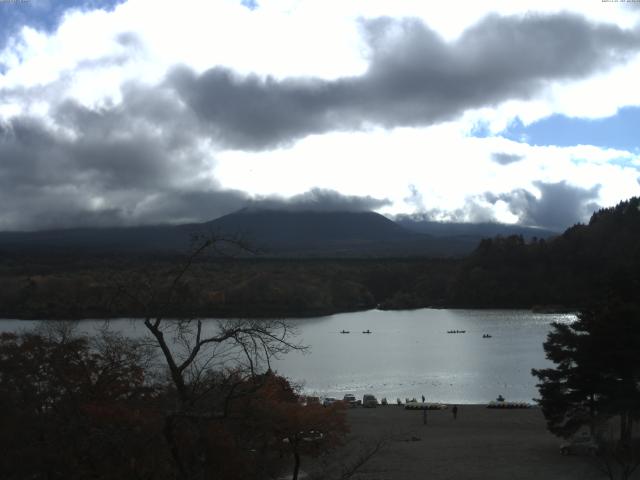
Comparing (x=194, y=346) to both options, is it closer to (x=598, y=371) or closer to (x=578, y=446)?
(x=598, y=371)

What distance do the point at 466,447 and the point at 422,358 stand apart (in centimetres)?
2705

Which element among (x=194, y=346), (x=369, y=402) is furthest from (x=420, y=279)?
(x=194, y=346)

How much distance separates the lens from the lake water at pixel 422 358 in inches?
1257

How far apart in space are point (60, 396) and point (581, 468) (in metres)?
10.6

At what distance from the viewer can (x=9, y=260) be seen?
107375mm

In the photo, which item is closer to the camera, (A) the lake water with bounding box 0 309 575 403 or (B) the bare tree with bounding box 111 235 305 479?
(B) the bare tree with bounding box 111 235 305 479

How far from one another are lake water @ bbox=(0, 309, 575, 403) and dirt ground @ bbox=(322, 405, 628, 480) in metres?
3.62

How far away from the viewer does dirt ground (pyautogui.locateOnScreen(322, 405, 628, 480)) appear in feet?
46.7

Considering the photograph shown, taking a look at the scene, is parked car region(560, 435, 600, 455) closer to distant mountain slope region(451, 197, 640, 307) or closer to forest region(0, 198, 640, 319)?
forest region(0, 198, 640, 319)

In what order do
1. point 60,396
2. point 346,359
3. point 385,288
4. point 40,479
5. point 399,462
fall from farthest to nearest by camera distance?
1. point 385,288
2. point 346,359
3. point 399,462
4. point 60,396
5. point 40,479

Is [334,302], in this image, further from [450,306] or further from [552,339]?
[552,339]

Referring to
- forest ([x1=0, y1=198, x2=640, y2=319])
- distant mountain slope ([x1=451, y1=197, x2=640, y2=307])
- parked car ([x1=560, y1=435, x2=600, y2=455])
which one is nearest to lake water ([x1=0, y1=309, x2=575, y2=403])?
parked car ([x1=560, y1=435, x2=600, y2=455])

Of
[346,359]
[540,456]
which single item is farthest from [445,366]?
[540,456]

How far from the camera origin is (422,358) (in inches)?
1731
